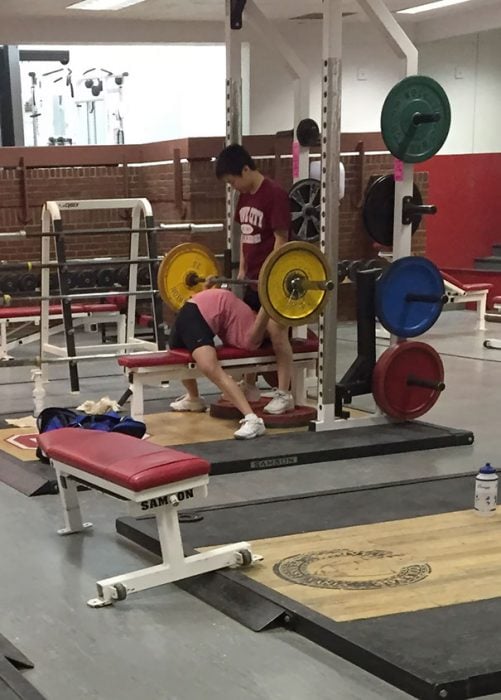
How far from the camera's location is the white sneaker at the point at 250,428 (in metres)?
4.61

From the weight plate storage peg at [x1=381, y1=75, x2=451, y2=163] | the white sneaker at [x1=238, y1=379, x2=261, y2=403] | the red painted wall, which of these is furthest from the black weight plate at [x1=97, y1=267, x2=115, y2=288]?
the red painted wall

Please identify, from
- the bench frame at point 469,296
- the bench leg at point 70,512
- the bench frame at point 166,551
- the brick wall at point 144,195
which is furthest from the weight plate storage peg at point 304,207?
the bench frame at point 469,296

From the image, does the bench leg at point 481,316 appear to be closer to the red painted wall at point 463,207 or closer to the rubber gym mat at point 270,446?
the red painted wall at point 463,207

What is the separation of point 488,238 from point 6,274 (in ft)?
17.6

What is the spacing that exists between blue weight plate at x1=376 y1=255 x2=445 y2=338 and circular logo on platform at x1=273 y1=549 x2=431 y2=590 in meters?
1.72

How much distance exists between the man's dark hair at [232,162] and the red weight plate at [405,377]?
44.4 inches

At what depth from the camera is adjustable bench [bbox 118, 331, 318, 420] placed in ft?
15.7

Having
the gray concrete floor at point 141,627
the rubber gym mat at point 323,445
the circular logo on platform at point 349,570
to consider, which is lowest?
the gray concrete floor at point 141,627


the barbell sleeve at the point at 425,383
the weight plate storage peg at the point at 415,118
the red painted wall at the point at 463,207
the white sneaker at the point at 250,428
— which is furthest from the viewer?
the red painted wall at the point at 463,207

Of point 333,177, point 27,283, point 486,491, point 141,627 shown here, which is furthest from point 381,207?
point 27,283

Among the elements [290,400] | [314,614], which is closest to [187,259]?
[290,400]

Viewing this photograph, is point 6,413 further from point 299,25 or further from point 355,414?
point 299,25

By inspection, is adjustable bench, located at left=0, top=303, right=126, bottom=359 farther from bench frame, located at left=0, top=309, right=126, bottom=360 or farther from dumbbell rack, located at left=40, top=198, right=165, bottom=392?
dumbbell rack, located at left=40, top=198, right=165, bottom=392

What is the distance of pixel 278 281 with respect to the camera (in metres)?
4.54
